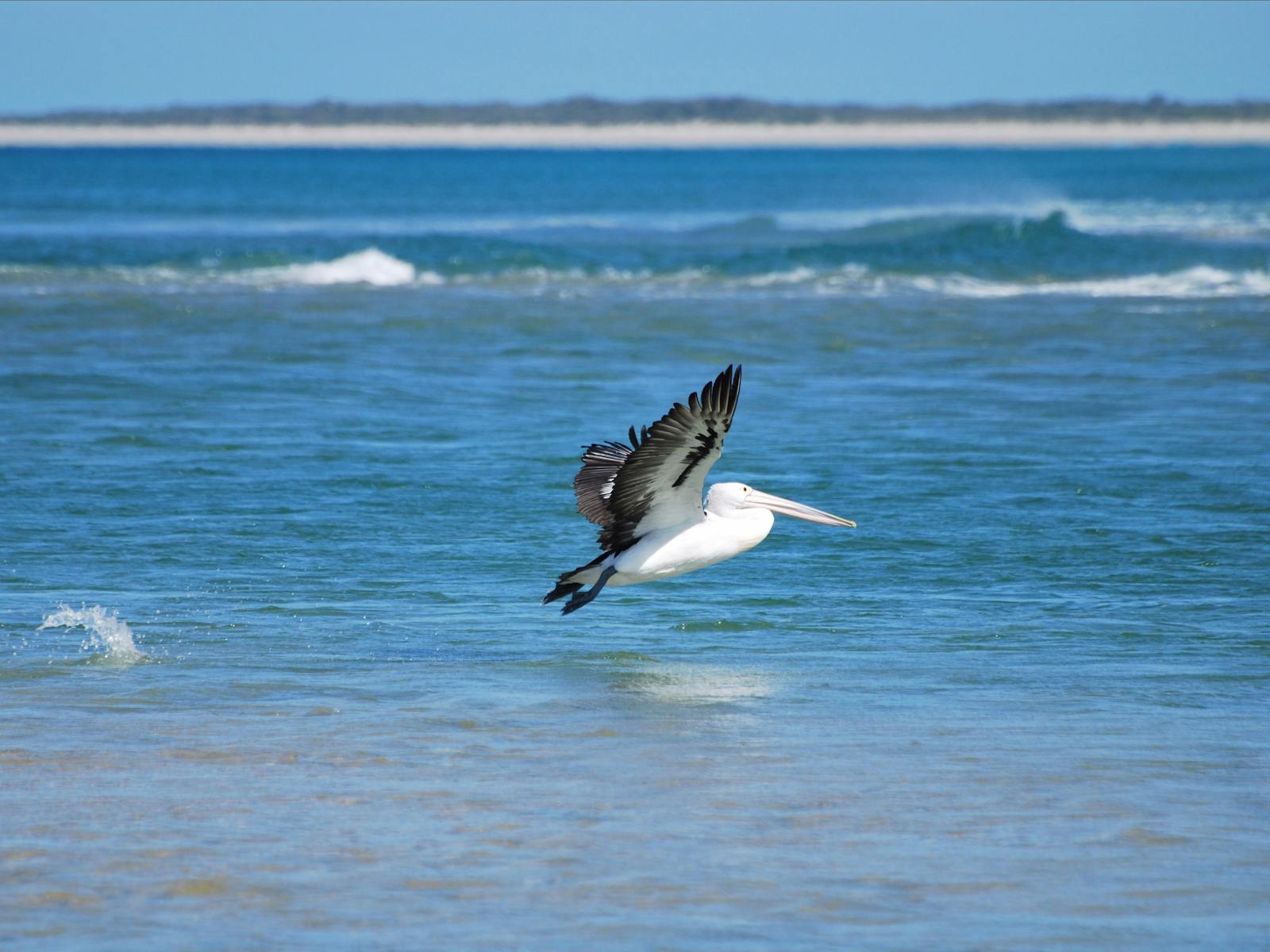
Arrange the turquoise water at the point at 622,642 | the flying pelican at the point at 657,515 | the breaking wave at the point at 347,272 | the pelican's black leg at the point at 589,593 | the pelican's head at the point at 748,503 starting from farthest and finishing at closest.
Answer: the breaking wave at the point at 347,272 < the pelican's head at the point at 748,503 < the pelican's black leg at the point at 589,593 < the flying pelican at the point at 657,515 < the turquoise water at the point at 622,642

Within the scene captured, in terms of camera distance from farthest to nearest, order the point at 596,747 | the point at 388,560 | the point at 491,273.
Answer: the point at 491,273
the point at 388,560
the point at 596,747

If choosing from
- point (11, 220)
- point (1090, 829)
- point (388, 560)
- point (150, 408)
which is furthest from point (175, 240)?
point (1090, 829)

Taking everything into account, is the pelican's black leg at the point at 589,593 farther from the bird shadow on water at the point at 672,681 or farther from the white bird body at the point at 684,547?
the bird shadow on water at the point at 672,681

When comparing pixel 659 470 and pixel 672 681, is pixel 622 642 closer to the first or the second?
pixel 672 681

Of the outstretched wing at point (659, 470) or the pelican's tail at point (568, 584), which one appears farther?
the pelican's tail at point (568, 584)

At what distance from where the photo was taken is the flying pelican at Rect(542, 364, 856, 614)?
22.2ft

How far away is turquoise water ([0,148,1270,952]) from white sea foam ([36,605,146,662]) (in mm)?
24

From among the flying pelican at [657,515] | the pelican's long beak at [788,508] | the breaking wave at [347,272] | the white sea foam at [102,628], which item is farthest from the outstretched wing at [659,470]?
the breaking wave at [347,272]

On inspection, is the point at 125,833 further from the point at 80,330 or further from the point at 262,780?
the point at 80,330

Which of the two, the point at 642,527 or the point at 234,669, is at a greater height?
the point at 642,527

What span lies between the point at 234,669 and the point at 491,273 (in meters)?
20.2

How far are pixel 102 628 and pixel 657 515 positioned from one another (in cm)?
232

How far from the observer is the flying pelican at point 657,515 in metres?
6.78

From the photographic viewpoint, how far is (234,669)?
664 cm
